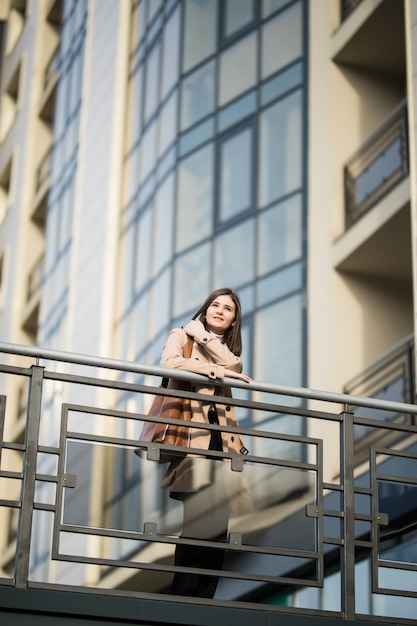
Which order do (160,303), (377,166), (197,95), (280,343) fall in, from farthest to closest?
1. (197,95)
2. (160,303)
3. (280,343)
4. (377,166)

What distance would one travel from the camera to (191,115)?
22.5 m

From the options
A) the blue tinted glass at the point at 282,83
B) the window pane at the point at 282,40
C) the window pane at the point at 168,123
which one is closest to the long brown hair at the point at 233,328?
the blue tinted glass at the point at 282,83

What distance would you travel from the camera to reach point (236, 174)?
67.0ft

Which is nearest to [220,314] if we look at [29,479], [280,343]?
[29,479]

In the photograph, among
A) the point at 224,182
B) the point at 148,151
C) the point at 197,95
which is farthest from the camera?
the point at 148,151

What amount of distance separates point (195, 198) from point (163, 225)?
4.91 ft

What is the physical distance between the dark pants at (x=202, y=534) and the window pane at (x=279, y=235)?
11.3 m

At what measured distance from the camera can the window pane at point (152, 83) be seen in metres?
25.3

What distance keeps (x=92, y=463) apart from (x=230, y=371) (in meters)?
1.08

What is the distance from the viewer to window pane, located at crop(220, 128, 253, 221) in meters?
20.1

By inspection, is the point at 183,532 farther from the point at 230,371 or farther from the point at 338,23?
the point at 338,23

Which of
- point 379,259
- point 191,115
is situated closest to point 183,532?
point 379,259

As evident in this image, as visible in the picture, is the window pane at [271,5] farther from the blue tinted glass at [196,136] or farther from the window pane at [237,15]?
the blue tinted glass at [196,136]

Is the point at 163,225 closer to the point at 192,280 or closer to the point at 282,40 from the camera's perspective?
the point at 192,280
